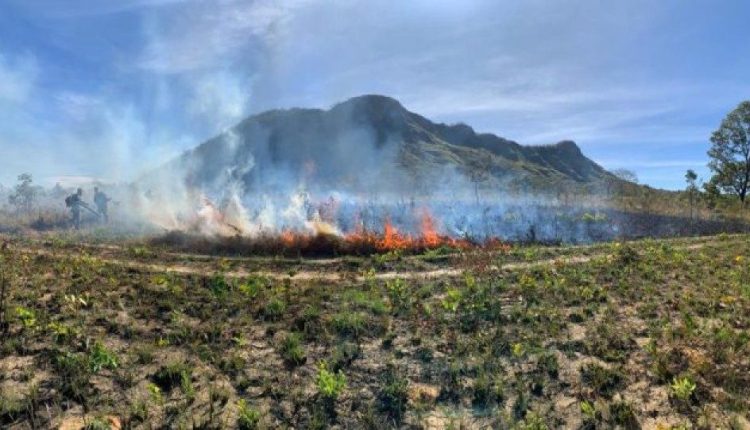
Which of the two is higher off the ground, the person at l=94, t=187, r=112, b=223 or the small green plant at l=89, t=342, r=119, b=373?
the person at l=94, t=187, r=112, b=223

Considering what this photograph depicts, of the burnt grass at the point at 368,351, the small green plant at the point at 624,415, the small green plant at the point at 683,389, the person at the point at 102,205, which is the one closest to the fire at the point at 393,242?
the burnt grass at the point at 368,351

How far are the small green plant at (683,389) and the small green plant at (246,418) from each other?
317 inches

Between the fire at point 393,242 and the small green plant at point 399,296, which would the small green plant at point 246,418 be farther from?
the fire at point 393,242

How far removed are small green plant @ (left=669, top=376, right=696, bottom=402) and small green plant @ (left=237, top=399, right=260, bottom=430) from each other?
317 inches

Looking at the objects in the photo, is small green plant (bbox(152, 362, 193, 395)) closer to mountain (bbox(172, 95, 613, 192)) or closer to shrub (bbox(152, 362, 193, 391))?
shrub (bbox(152, 362, 193, 391))

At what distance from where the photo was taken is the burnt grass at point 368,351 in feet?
31.7

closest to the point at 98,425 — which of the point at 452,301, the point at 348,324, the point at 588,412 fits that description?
the point at 348,324

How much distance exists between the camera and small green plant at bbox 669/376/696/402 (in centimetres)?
1006

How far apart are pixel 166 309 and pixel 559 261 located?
1652 cm

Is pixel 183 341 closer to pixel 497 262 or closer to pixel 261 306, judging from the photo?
pixel 261 306

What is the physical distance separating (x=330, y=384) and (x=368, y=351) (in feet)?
7.76

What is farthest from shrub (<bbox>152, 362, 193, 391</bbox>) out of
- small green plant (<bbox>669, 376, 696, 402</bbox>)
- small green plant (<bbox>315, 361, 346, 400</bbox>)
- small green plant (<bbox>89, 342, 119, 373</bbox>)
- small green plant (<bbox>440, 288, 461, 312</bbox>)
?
small green plant (<bbox>669, 376, 696, 402</bbox>)

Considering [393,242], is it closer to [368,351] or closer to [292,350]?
[368,351]

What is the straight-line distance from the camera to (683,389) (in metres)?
10.1
